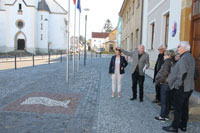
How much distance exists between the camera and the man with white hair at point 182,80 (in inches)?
137

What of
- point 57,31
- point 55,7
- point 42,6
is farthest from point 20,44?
point 55,7

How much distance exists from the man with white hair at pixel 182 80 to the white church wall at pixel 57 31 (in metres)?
54.8

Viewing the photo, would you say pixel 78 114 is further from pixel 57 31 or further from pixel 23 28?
pixel 57 31

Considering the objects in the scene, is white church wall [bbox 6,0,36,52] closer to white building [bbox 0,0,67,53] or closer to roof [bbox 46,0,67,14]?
white building [bbox 0,0,67,53]

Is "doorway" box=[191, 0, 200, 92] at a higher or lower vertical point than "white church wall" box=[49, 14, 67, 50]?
lower

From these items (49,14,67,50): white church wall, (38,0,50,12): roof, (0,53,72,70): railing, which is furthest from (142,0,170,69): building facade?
(49,14,67,50): white church wall

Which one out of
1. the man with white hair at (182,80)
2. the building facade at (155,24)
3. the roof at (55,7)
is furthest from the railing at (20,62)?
the roof at (55,7)

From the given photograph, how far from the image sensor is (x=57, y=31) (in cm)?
5662

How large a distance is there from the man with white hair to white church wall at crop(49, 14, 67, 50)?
180ft

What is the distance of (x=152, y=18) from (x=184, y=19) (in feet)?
18.0

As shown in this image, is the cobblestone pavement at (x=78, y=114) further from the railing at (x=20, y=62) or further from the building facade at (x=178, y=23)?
the railing at (x=20, y=62)

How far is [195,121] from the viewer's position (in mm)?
4418

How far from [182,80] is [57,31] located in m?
56.1

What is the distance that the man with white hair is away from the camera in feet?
11.4
